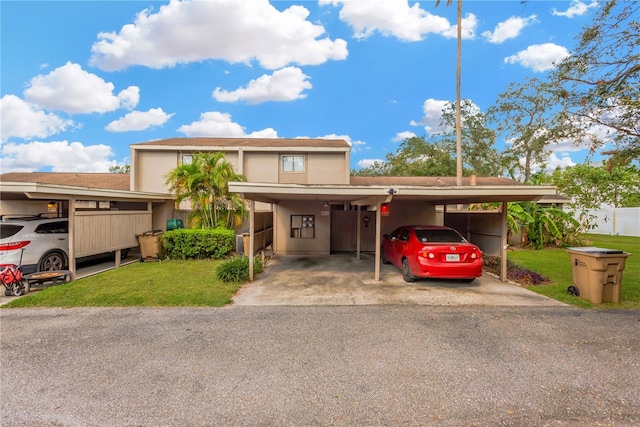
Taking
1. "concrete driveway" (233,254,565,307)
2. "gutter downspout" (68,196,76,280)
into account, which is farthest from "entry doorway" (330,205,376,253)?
"gutter downspout" (68,196,76,280)

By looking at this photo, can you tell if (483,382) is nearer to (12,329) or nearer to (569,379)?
(569,379)

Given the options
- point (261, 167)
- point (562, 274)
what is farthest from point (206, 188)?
point (562, 274)

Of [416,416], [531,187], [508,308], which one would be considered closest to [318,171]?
[531,187]

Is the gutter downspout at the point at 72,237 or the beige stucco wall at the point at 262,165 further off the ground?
the beige stucco wall at the point at 262,165

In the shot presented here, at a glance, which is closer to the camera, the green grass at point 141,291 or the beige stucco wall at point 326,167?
the green grass at point 141,291

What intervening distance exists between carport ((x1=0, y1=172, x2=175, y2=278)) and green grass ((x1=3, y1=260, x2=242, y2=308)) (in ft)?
3.11

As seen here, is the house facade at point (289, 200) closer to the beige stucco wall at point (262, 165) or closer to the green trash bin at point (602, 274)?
the beige stucco wall at point (262, 165)

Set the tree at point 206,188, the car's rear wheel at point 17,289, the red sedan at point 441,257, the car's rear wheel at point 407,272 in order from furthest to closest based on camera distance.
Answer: the tree at point 206,188 → the car's rear wheel at point 407,272 → the red sedan at point 441,257 → the car's rear wheel at point 17,289

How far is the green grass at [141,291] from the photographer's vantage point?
6.03 metres

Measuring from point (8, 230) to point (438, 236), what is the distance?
35.1ft

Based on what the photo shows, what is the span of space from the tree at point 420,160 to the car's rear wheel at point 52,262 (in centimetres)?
2850

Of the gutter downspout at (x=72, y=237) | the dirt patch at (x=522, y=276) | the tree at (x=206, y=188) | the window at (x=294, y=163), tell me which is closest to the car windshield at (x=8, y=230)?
the gutter downspout at (x=72, y=237)

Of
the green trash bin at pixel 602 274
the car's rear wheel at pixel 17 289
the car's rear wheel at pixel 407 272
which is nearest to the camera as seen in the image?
the green trash bin at pixel 602 274

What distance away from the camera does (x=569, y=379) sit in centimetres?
336
